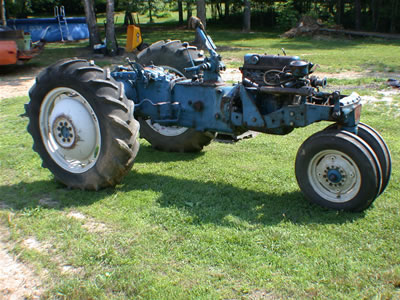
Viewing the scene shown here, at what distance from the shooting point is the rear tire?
6.34 meters

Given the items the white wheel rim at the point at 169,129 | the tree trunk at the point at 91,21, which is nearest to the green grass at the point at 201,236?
the white wheel rim at the point at 169,129

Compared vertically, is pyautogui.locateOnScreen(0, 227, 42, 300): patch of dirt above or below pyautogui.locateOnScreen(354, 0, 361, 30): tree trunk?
below

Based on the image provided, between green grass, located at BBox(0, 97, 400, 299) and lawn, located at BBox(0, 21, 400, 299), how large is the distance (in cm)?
1

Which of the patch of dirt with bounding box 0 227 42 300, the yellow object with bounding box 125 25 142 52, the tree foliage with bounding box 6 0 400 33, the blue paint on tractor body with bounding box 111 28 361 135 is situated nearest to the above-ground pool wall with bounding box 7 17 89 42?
the tree foliage with bounding box 6 0 400 33

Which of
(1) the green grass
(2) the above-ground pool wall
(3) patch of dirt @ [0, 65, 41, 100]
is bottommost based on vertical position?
(1) the green grass

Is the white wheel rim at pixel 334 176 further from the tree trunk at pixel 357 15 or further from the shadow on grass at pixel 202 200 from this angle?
the tree trunk at pixel 357 15

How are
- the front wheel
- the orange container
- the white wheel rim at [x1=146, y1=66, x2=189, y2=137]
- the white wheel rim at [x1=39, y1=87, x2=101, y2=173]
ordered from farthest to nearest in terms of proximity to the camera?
the orange container → the white wheel rim at [x1=146, y1=66, x2=189, y2=137] → the white wheel rim at [x1=39, y1=87, x2=101, y2=173] → the front wheel

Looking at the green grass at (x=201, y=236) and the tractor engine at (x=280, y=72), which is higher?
the tractor engine at (x=280, y=72)

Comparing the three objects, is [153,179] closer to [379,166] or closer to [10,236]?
[10,236]

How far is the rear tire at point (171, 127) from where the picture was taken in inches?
250

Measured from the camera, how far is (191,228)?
163 inches

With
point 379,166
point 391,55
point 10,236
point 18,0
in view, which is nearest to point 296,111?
point 379,166

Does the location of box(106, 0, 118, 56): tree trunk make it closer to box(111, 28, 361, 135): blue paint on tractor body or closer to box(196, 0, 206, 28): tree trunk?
box(196, 0, 206, 28): tree trunk

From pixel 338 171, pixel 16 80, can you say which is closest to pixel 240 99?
pixel 338 171
